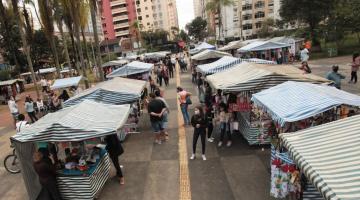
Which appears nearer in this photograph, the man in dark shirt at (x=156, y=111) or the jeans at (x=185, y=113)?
the man in dark shirt at (x=156, y=111)

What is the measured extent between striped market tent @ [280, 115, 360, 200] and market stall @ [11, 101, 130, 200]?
380cm

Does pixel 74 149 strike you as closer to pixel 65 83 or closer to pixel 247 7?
pixel 65 83

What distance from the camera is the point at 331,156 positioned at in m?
3.99

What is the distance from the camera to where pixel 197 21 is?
10469 centimetres

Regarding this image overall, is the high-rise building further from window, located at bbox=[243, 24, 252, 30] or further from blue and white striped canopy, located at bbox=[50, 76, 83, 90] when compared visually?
blue and white striped canopy, located at bbox=[50, 76, 83, 90]

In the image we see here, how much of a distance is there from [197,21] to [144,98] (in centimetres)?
9369

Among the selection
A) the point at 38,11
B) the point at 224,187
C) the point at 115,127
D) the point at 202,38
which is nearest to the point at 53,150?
the point at 115,127

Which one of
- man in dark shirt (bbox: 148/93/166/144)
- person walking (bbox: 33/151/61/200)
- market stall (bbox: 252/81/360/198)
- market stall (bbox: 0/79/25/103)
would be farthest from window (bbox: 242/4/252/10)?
person walking (bbox: 33/151/61/200)

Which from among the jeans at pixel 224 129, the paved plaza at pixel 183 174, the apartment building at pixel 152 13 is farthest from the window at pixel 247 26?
the jeans at pixel 224 129

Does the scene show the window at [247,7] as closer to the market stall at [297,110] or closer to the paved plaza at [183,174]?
the paved plaza at [183,174]

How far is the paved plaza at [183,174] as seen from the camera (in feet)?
22.6

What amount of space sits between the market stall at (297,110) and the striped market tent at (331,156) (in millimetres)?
1070

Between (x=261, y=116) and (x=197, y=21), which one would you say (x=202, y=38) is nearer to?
(x=197, y=21)

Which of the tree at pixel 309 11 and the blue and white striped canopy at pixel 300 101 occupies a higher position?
the tree at pixel 309 11
